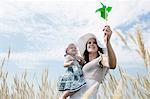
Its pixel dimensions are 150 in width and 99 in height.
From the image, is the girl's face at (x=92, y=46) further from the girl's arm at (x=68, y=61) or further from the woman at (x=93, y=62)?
the girl's arm at (x=68, y=61)

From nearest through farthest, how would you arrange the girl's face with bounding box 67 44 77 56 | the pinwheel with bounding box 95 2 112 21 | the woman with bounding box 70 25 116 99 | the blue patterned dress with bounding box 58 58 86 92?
the pinwheel with bounding box 95 2 112 21
the woman with bounding box 70 25 116 99
the blue patterned dress with bounding box 58 58 86 92
the girl's face with bounding box 67 44 77 56

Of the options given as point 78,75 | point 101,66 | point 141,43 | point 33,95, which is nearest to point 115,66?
point 101,66

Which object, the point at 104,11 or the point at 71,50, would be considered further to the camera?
the point at 71,50

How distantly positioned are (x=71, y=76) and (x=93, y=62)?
→ 0.69ft

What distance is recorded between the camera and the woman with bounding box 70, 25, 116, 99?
2280 millimetres

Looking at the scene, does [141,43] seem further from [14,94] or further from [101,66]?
[14,94]

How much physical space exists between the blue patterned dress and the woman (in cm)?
4

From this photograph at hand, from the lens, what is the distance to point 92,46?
98.1 inches

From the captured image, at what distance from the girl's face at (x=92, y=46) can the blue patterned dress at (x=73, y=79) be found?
15 centimetres

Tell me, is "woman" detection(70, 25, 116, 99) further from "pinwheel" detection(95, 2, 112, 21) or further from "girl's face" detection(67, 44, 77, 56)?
"pinwheel" detection(95, 2, 112, 21)

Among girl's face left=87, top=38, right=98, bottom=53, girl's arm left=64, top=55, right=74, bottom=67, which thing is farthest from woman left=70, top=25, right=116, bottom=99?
girl's arm left=64, top=55, right=74, bottom=67

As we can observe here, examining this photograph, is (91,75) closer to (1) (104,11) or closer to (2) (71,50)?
(2) (71,50)

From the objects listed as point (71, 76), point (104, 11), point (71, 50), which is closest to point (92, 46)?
point (71, 50)

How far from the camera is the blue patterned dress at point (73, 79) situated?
2387mm
